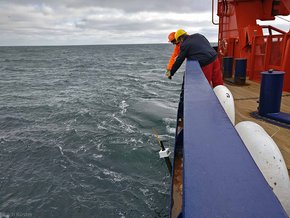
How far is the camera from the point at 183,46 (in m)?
5.29

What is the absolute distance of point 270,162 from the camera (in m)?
2.06

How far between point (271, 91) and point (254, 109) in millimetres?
935

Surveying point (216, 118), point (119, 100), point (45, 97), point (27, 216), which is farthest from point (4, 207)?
point (45, 97)

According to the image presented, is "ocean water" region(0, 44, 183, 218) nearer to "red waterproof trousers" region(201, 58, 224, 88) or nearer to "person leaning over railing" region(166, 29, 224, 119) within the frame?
"red waterproof trousers" region(201, 58, 224, 88)

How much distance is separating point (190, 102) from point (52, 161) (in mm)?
6736

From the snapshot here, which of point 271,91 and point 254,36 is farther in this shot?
point 254,36

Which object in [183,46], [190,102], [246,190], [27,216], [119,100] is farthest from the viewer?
[119,100]

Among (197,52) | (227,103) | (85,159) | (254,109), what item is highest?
(197,52)

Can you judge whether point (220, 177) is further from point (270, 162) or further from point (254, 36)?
point (254, 36)

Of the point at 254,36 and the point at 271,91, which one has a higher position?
the point at 254,36

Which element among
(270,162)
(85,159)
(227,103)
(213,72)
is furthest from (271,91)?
(85,159)

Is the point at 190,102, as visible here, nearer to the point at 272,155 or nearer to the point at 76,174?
the point at 272,155

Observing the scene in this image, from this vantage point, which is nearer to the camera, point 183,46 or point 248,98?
point 183,46

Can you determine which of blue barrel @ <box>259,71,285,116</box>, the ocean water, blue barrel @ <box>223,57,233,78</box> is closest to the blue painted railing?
blue barrel @ <box>259,71,285,116</box>
